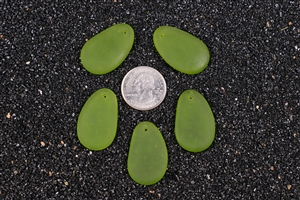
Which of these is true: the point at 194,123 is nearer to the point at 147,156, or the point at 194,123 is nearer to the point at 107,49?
the point at 147,156

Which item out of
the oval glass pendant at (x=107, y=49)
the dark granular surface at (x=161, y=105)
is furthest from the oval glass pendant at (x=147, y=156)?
the oval glass pendant at (x=107, y=49)

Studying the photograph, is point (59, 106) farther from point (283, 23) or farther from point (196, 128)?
point (283, 23)

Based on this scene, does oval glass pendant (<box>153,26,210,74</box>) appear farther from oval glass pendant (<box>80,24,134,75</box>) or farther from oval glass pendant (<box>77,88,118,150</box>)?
oval glass pendant (<box>77,88,118,150</box>)

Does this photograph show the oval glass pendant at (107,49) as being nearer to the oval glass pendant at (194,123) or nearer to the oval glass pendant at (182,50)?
the oval glass pendant at (182,50)

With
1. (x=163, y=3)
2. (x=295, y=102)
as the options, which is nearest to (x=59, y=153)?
(x=163, y=3)

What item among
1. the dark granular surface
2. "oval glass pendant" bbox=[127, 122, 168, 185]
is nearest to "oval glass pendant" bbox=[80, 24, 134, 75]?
the dark granular surface
